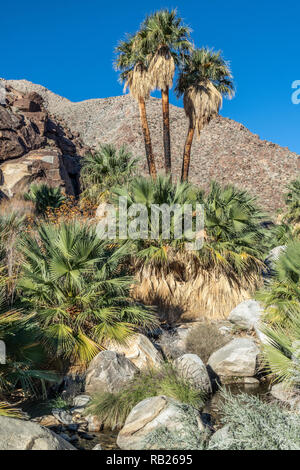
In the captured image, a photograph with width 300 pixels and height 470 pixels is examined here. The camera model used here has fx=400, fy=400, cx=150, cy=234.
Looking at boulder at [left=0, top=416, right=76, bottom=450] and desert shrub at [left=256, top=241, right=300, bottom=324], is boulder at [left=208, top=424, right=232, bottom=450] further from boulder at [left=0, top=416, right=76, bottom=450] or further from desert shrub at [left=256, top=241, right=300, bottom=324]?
desert shrub at [left=256, top=241, right=300, bottom=324]

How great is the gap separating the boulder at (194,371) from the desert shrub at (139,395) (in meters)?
0.24

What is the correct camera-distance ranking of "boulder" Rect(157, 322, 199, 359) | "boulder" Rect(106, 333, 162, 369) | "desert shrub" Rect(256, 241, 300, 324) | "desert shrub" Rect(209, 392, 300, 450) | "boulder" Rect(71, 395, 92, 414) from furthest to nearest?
1. "boulder" Rect(157, 322, 199, 359)
2. "desert shrub" Rect(256, 241, 300, 324)
3. "boulder" Rect(106, 333, 162, 369)
4. "boulder" Rect(71, 395, 92, 414)
5. "desert shrub" Rect(209, 392, 300, 450)

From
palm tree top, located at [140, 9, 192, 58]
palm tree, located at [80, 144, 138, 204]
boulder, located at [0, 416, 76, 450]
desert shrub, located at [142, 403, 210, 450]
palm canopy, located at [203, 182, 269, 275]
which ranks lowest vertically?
desert shrub, located at [142, 403, 210, 450]

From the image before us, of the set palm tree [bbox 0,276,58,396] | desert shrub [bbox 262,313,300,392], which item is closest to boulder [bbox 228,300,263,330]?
desert shrub [bbox 262,313,300,392]

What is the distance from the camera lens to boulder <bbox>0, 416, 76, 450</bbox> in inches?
138

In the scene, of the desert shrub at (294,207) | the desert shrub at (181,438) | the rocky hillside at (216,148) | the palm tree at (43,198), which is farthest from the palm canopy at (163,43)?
the rocky hillside at (216,148)

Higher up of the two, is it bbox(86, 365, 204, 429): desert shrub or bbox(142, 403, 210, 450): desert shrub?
bbox(142, 403, 210, 450): desert shrub

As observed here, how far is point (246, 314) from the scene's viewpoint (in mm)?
9305

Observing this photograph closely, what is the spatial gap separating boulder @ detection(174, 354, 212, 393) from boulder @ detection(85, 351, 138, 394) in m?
0.75

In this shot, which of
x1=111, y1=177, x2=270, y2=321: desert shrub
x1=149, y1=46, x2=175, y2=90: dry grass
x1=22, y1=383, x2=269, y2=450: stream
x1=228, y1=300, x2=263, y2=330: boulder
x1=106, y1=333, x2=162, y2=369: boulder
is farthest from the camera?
x1=149, y1=46, x2=175, y2=90: dry grass

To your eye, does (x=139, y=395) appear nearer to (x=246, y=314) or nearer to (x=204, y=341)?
(x=204, y=341)

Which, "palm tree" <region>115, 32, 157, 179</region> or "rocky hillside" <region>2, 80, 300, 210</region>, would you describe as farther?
"rocky hillside" <region>2, 80, 300, 210</region>

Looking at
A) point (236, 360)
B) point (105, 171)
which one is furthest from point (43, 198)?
point (236, 360)
